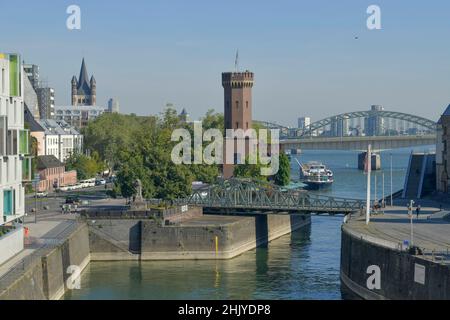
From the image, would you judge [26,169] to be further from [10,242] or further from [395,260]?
[395,260]

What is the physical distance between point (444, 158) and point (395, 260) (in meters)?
40.9

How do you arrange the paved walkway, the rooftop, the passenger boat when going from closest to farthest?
the paved walkway < the rooftop < the passenger boat

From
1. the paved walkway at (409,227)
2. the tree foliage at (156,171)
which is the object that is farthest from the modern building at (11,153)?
the tree foliage at (156,171)

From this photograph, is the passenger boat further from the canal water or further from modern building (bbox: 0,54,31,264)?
modern building (bbox: 0,54,31,264)

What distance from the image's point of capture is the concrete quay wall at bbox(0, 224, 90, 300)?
45.1 m

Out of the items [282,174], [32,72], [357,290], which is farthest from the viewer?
[32,72]

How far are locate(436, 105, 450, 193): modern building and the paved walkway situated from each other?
10929 millimetres

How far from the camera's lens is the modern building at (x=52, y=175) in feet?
387

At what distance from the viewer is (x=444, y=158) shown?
90688 mm

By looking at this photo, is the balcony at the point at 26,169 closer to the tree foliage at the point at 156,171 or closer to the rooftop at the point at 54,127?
the tree foliage at the point at 156,171

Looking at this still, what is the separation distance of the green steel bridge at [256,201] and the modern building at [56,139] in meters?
46.3

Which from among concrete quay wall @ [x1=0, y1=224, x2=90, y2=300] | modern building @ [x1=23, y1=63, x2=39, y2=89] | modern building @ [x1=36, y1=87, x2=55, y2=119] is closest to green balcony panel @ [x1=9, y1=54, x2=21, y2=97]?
concrete quay wall @ [x1=0, y1=224, x2=90, y2=300]

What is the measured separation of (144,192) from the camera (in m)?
85.7

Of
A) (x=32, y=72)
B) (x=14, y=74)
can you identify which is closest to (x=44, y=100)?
(x=32, y=72)
